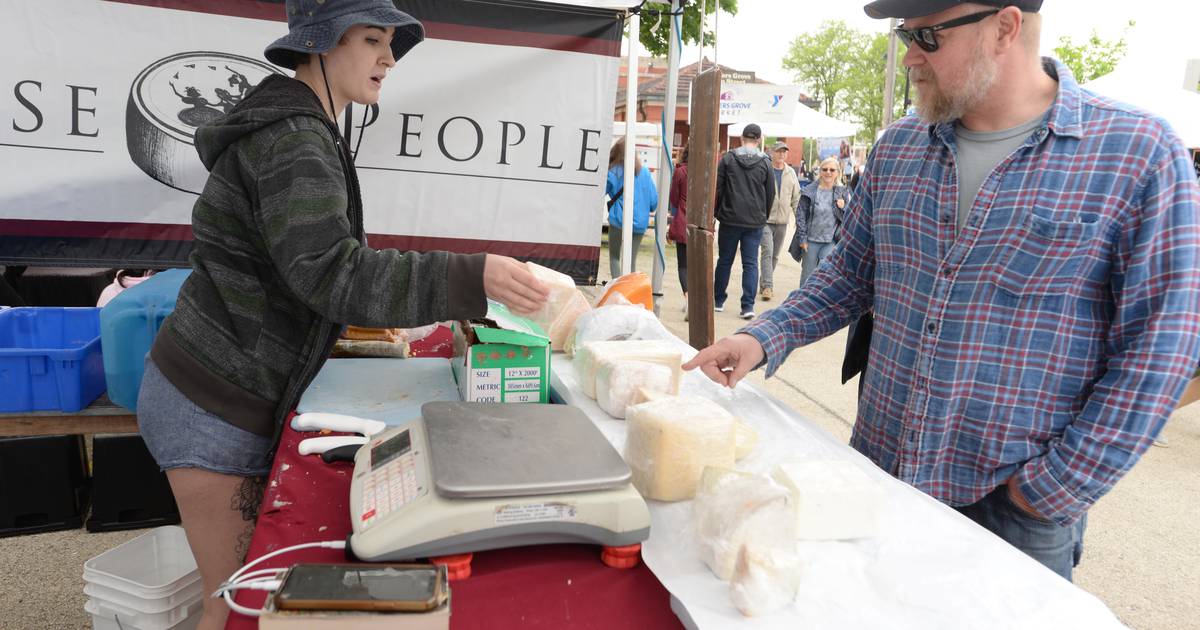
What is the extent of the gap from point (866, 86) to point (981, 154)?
5256 cm

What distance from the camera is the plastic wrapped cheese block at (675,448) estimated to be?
4.46ft

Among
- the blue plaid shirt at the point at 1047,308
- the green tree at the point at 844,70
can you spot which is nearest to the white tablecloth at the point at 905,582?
the blue plaid shirt at the point at 1047,308

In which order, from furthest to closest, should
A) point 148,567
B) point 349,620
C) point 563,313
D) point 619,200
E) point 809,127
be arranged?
point 809,127 → point 619,200 → point 148,567 → point 563,313 → point 349,620

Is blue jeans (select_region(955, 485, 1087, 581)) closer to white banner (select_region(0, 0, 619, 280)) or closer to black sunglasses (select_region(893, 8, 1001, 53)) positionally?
black sunglasses (select_region(893, 8, 1001, 53))

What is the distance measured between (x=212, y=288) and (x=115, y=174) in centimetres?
241

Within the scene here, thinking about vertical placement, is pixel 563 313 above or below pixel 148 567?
above

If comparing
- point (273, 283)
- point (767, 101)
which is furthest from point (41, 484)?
point (767, 101)

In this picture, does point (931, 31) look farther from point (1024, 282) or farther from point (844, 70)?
point (844, 70)

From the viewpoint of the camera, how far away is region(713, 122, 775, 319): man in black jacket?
776 centimetres

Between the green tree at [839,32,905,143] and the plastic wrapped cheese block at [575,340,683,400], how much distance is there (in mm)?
49722

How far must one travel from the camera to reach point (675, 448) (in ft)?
4.44

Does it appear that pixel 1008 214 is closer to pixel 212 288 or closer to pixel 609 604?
pixel 609 604

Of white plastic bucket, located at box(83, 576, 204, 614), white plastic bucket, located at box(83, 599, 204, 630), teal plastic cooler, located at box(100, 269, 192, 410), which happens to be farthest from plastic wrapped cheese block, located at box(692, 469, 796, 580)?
teal plastic cooler, located at box(100, 269, 192, 410)

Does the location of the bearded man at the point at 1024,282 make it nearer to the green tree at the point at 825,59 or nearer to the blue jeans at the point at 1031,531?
the blue jeans at the point at 1031,531
